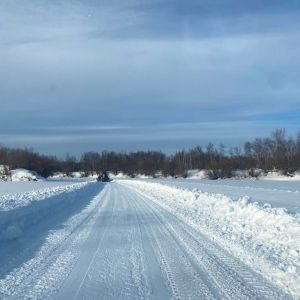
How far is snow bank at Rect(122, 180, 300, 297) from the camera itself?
9015 mm

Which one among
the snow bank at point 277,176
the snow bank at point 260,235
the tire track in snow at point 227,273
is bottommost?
the tire track in snow at point 227,273

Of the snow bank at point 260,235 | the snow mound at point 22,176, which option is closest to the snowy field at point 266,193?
the snow bank at point 260,235

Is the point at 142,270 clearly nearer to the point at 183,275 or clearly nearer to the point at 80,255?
the point at 183,275

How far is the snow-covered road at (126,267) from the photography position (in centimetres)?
789

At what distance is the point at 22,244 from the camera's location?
13.2 m

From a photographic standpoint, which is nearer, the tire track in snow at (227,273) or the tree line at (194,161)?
the tire track in snow at (227,273)

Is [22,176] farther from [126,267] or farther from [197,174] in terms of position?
[126,267]

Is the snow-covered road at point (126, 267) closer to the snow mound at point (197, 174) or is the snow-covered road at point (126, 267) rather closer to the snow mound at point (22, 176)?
the snow mound at point (22, 176)

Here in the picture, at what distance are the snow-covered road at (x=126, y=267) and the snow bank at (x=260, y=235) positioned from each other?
29 cm

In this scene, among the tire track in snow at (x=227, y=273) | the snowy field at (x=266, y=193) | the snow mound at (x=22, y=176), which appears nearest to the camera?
the tire track in snow at (x=227, y=273)

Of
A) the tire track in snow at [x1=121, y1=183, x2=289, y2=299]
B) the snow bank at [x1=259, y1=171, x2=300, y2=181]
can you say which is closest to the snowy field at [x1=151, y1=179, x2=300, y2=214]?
the tire track in snow at [x1=121, y1=183, x2=289, y2=299]

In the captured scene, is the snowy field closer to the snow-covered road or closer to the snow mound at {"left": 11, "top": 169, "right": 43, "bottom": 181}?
the snow-covered road

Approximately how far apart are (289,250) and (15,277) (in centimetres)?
531

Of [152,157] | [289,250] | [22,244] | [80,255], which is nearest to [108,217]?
[22,244]
